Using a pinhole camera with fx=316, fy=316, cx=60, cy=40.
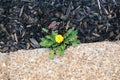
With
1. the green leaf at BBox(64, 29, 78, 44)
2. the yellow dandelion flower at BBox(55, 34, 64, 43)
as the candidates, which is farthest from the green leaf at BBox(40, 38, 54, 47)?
the green leaf at BBox(64, 29, 78, 44)

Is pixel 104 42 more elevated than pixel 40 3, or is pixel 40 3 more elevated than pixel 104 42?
pixel 40 3

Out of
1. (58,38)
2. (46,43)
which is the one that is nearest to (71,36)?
(58,38)

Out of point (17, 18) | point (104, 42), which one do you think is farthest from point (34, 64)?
point (104, 42)

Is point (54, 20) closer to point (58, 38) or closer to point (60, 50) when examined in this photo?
point (58, 38)

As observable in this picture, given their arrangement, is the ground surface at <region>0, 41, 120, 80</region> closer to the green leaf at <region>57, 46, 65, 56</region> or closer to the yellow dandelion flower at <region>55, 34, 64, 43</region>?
→ the green leaf at <region>57, 46, 65, 56</region>

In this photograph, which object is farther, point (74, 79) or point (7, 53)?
point (7, 53)

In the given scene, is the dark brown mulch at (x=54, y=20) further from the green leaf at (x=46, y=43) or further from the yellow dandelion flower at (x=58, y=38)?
the yellow dandelion flower at (x=58, y=38)

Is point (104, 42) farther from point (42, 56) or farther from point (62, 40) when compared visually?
point (42, 56)
